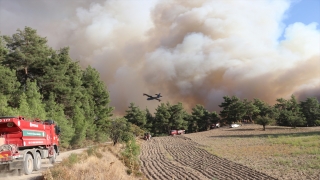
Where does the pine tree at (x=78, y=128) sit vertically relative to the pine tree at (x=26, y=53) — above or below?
below

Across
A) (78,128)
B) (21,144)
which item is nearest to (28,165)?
(21,144)

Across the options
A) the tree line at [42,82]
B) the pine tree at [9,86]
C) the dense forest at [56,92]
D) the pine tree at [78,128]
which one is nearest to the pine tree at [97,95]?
the dense forest at [56,92]

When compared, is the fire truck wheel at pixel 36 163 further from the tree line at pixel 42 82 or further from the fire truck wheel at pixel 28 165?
the tree line at pixel 42 82

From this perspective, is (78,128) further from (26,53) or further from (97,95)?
(97,95)

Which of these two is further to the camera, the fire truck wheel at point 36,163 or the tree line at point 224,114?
the tree line at point 224,114

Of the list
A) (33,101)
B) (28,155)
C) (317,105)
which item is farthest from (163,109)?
(28,155)

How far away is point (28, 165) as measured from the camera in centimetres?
1591

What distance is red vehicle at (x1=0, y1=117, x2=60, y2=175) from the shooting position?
14758mm

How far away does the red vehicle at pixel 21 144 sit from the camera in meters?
14.8

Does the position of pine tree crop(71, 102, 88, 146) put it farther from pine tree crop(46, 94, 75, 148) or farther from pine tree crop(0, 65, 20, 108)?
pine tree crop(0, 65, 20, 108)

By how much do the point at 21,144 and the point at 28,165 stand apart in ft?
4.20

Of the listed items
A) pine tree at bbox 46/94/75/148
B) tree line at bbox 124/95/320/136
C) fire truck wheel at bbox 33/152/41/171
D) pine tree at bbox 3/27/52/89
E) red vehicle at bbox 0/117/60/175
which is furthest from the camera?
tree line at bbox 124/95/320/136

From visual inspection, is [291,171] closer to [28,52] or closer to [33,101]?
Result: [33,101]

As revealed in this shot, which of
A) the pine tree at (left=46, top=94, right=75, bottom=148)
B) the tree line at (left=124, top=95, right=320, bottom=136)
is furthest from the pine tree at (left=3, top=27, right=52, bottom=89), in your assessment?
the tree line at (left=124, top=95, right=320, bottom=136)
